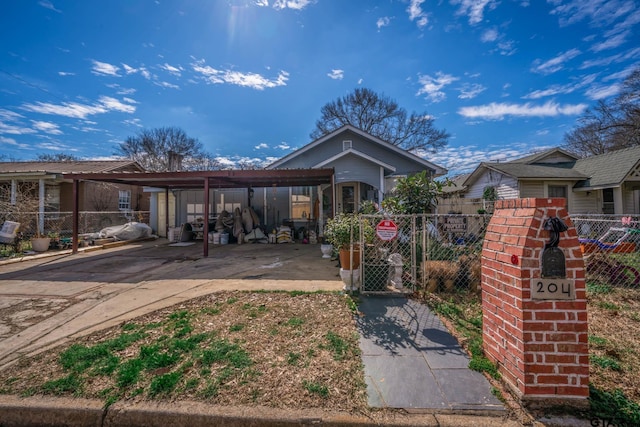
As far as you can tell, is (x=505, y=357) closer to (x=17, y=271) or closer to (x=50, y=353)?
(x=50, y=353)

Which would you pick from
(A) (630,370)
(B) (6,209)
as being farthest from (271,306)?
(B) (6,209)

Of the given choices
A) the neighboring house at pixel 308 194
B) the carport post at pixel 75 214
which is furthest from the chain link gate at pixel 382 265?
the carport post at pixel 75 214

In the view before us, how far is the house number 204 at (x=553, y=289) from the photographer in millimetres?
2057

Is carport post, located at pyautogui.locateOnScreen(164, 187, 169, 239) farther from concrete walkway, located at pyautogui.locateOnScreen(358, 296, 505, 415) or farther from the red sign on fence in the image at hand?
concrete walkway, located at pyautogui.locateOnScreen(358, 296, 505, 415)

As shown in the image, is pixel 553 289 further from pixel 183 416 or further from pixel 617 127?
pixel 617 127

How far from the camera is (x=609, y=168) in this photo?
12195 millimetres

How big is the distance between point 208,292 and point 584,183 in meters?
17.3

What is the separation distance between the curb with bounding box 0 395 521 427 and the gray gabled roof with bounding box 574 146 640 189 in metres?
15.1

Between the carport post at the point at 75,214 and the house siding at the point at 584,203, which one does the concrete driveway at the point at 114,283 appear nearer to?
the carport post at the point at 75,214

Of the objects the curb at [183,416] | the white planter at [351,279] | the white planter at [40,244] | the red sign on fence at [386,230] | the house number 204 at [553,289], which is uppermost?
the red sign on fence at [386,230]

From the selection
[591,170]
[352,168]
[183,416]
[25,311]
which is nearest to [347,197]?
[352,168]

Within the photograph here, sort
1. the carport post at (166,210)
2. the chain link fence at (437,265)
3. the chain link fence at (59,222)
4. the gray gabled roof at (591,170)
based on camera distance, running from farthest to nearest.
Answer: the carport post at (166,210) → the gray gabled roof at (591,170) → the chain link fence at (59,222) → the chain link fence at (437,265)

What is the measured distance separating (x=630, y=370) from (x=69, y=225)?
21.9m

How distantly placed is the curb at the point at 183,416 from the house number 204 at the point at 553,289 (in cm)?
96
